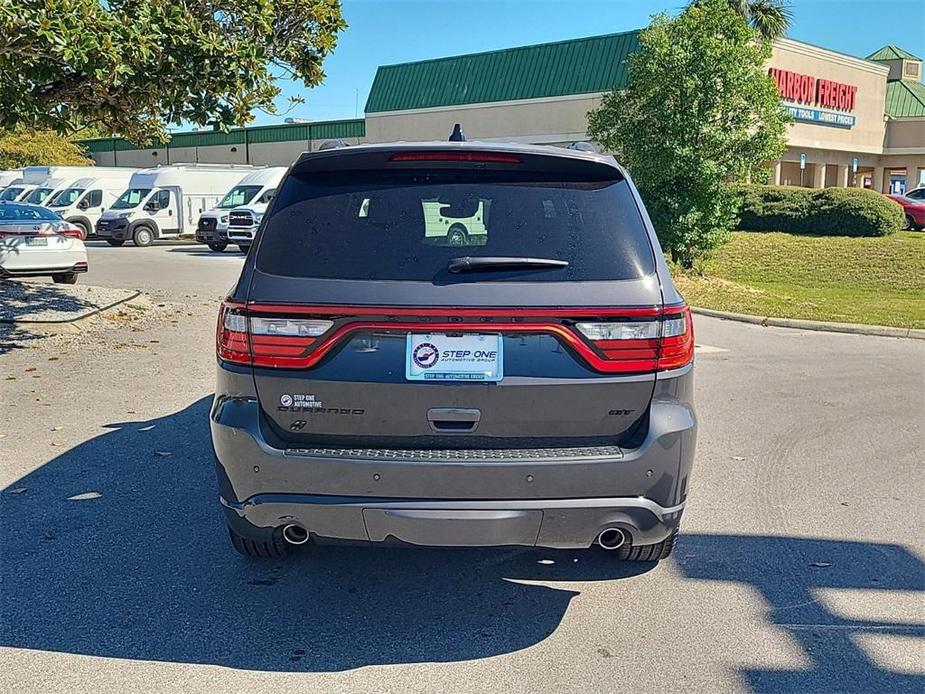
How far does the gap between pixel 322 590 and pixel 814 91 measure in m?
A: 35.8

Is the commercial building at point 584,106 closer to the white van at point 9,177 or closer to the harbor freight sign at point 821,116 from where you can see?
the harbor freight sign at point 821,116

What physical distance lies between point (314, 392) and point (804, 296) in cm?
1509

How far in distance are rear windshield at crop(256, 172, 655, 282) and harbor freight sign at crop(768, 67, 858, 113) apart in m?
31.4

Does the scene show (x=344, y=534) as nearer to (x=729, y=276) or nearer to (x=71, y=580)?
(x=71, y=580)

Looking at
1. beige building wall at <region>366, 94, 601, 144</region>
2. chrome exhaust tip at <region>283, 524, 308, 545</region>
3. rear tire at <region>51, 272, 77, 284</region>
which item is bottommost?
rear tire at <region>51, 272, 77, 284</region>

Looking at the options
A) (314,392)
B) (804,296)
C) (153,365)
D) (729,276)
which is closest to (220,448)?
(314,392)

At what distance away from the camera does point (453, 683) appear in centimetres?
333

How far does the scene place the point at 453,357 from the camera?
10.9ft

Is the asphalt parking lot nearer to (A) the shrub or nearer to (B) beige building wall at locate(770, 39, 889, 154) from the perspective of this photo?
(A) the shrub

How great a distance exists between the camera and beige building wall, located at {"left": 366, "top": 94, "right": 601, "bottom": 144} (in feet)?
103


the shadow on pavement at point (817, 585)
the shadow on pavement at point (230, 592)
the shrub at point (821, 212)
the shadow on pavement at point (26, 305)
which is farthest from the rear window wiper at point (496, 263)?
the shrub at point (821, 212)

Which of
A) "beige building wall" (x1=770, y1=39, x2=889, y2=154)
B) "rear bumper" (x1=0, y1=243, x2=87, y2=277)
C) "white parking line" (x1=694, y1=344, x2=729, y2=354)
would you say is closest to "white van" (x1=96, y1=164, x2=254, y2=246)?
"rear bumper" (x1=0, y1=243, x2=87, y2=277)

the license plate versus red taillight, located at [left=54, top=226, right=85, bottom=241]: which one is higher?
the license plate

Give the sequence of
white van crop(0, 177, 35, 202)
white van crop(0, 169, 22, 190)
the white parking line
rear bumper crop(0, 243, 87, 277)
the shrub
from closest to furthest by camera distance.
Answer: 1. the white parking line
2. rear bumper crop(0, 243, 87, 277)
3. the shrub
4. white van crop(0, 177, 35, 202)
5. white van crop(0, 169, 22, 190)
